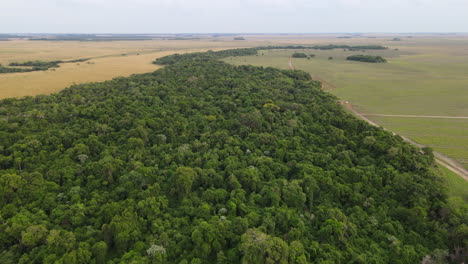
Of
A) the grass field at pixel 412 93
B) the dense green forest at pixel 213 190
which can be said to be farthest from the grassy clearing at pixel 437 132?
the dense green forest at pixel 213 190

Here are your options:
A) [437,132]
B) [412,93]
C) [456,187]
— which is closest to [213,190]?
[456,187]

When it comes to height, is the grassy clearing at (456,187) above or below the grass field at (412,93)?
below

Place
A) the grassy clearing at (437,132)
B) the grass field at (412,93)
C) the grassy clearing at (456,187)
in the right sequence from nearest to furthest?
the grassy clearing at (456,187) < the grassy clearing at (437,132) < the grass field at (412,93)

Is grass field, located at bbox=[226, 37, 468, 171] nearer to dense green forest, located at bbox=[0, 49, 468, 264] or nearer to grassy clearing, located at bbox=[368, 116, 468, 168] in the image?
grassy clearing, located at bbox=[368, 116, 468, 168]

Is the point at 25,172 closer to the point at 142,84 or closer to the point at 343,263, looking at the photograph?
the point at 343,263

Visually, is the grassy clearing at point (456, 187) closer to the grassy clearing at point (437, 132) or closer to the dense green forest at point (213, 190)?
the dense green forest at point (213, 190)

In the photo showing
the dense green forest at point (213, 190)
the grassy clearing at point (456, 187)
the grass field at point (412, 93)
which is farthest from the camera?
the grass field at point (412, 93)

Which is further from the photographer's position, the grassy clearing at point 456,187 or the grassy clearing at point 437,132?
the grassy clearing at point 437,132

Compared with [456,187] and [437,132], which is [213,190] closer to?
[456,187]
